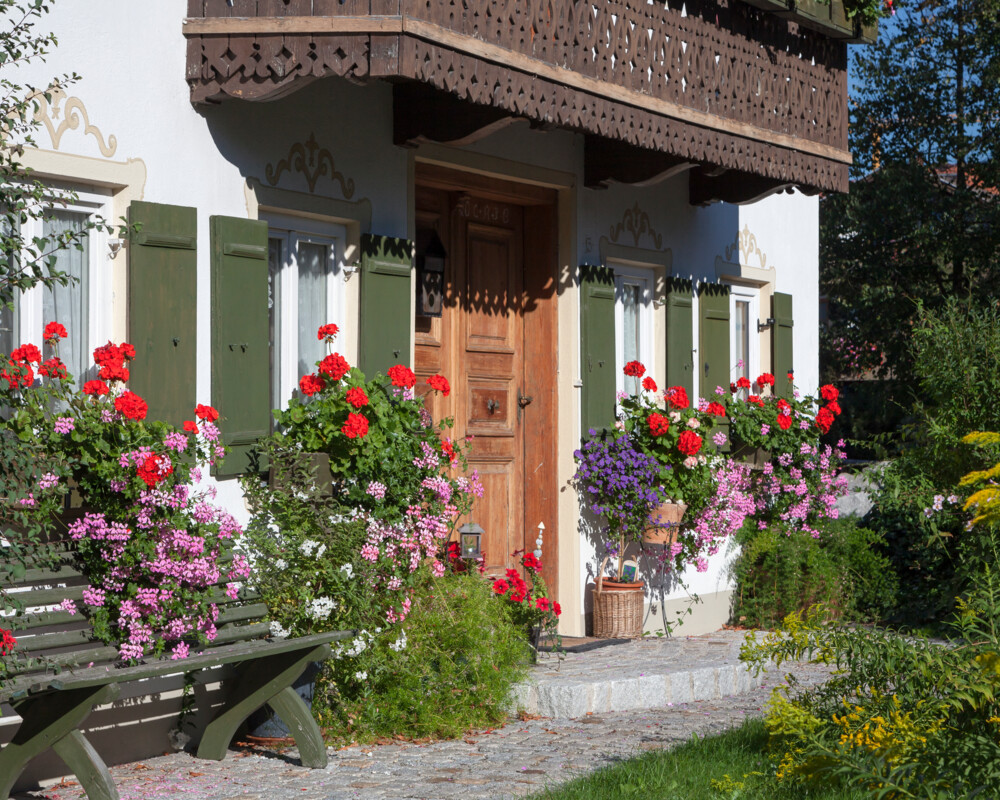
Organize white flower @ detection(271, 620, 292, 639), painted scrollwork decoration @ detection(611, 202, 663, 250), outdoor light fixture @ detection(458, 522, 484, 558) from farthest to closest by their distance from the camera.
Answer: painted scrollwork decoration @ detection(611, 202, 663, 250)
outdoor light fixture @ detection(458, 522, 484, 558)
white flower @ detection(271, 620, 292, 639)

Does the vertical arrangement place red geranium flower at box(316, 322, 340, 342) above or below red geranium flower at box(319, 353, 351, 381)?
above

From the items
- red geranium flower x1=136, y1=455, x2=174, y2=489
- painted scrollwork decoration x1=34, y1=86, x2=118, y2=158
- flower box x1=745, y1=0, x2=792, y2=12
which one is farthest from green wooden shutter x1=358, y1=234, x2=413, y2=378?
flower box x1=745, y1=0, x2=792, y2=12

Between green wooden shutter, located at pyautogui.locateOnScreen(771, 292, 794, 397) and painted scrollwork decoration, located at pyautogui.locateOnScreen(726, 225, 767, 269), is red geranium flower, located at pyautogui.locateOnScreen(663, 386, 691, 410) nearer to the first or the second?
painted scrollwork decoration, located at pyautogui.locateOnScreen(726, 225, 767, 269)

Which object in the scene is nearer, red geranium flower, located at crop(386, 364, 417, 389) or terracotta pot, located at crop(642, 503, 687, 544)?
red geranium flower, located at crop(386, 364, 417, 389)

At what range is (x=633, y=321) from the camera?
10.2 metres

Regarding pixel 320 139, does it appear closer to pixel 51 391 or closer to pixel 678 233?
pixel 51 391

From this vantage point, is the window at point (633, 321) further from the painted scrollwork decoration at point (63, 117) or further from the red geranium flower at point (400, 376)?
the painted scrollwork decoration at point (63, 117)

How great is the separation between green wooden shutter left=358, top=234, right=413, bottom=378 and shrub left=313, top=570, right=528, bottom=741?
1.38m

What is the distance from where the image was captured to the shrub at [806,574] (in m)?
10.4

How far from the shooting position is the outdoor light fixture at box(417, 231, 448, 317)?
8.57m

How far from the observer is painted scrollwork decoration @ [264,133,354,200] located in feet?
23.1

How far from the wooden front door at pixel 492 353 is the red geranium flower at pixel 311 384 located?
165cm

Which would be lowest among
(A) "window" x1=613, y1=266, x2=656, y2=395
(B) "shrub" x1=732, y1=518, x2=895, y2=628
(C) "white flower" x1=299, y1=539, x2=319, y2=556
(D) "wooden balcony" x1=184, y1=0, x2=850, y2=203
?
(B) "shrub" x1=732, y1=518, x2=895, y2=628

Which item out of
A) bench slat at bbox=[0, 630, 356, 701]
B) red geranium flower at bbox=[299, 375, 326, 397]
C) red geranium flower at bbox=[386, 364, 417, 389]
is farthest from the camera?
red geranium flower at bbox=[386, 364, 417, 389]
